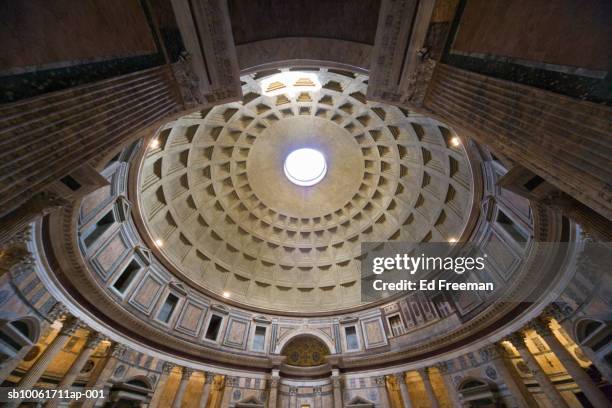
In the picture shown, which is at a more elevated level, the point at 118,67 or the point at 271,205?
the point at 271,205

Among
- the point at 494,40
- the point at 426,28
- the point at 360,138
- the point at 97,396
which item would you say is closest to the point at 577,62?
the point at 494,40

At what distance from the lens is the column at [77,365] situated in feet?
28.2

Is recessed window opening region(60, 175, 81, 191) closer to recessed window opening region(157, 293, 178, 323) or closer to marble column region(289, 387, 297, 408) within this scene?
recessed window opening region(157, 293, 178, 323)

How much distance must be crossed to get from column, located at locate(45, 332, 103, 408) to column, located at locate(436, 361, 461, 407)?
16.2 m

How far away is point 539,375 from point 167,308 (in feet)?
59.7

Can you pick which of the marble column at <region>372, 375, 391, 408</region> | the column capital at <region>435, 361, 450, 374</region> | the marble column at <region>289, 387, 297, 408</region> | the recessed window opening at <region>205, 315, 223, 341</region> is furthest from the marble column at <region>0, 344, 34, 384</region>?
the column capital at <region>435, 361, 450, 374</region>

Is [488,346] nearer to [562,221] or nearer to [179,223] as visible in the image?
[562,221]

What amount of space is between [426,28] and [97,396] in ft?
56.5

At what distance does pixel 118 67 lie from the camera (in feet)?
17.5

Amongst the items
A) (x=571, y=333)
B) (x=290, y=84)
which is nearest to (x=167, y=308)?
(x=290, y=84)

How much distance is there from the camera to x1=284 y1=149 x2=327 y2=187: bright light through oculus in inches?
856

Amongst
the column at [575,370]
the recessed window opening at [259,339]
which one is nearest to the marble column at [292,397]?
the recessed window opening at [259,339]

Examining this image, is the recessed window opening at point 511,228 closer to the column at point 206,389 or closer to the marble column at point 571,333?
the marble column at point 571,333

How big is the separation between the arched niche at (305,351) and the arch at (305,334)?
233 mm
